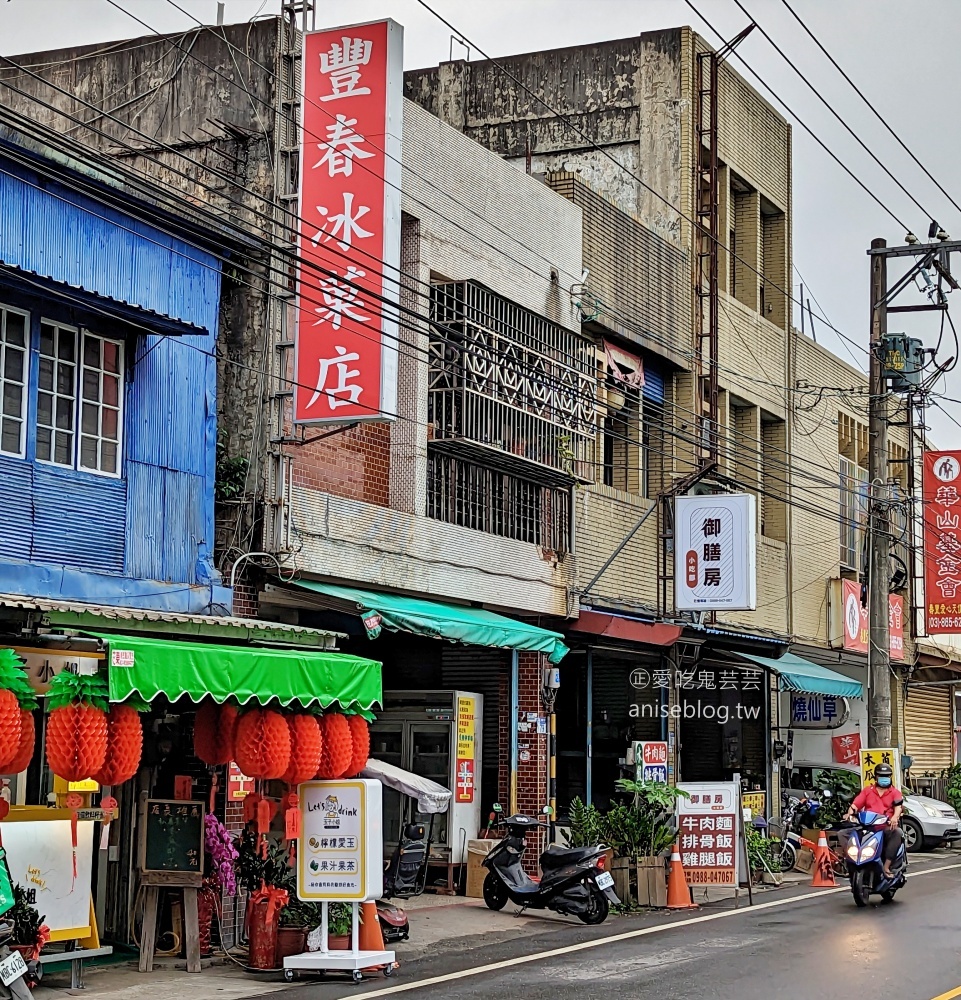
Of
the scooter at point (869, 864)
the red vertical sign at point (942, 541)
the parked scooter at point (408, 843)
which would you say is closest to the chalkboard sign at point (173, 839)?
the parked scooter at point (408, 843)

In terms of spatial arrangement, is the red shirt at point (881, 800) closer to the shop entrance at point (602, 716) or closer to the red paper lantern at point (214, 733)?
the shop entrance at point (602, 716)

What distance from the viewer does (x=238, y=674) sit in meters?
12.1

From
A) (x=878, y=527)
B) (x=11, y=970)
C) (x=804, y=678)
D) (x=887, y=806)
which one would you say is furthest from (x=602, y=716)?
(x=11, y=970)

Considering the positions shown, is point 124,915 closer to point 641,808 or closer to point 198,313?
point 198,313

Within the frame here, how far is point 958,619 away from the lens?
107 ft

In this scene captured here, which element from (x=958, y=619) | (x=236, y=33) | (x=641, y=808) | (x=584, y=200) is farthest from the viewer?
(x=958, y=619)

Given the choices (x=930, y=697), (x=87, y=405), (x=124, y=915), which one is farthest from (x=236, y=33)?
(x=930, y=697)

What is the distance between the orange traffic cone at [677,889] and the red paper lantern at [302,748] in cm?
689

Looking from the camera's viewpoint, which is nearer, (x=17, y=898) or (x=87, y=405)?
(x=17, y=898)

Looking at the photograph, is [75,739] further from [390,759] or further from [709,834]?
[709,834]

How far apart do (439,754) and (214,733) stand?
7355 mm

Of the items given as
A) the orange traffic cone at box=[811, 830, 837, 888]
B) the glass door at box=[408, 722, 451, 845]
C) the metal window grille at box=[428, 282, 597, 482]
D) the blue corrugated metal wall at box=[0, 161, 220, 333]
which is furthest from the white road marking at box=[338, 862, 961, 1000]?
the blue corrugated metal wall at box=[0, 161, 220, 333]

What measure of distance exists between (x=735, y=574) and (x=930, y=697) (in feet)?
63.7

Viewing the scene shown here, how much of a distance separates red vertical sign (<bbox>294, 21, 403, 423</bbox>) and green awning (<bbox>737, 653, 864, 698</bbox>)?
12.0 meters
